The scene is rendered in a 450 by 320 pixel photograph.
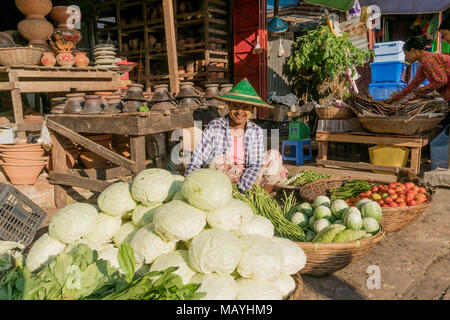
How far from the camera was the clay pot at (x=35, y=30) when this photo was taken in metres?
5.41

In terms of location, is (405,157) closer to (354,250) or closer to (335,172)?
(335,172)

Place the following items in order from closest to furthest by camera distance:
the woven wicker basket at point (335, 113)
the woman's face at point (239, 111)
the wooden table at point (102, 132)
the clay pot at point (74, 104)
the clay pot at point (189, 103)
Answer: the woman's face at point (239, 111)
the wooden table at point (102, 132)
the clay pot at point (74, 104)
the clay pot at point (189, 103)
the woven wicker basket at point (335, 113)

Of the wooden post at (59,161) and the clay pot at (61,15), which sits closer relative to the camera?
the wooden post at (59,161)

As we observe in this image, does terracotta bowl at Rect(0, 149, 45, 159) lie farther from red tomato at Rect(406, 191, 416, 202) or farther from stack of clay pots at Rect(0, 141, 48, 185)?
red tomato at Rect(406, 191, 416, 202)

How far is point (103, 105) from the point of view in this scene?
435 cm

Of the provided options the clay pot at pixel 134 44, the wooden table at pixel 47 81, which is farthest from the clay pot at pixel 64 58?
the clay pot at pixel 134 44

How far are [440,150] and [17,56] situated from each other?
618 cm

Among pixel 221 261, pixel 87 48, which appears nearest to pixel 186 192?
pixel 221 261

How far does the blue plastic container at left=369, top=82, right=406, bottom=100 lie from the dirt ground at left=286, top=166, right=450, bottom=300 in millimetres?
6309

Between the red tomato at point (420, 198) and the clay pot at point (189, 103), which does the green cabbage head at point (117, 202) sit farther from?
the clay pot at point (189, 103)

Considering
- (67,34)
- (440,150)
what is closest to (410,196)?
(440,150)

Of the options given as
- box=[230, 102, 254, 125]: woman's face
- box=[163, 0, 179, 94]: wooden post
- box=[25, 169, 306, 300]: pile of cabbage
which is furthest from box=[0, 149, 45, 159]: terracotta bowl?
box=[25, 169, 306, 300]: pile of cabbage

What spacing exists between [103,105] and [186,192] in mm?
3017

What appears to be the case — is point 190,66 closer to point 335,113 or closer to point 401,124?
point 335,113
